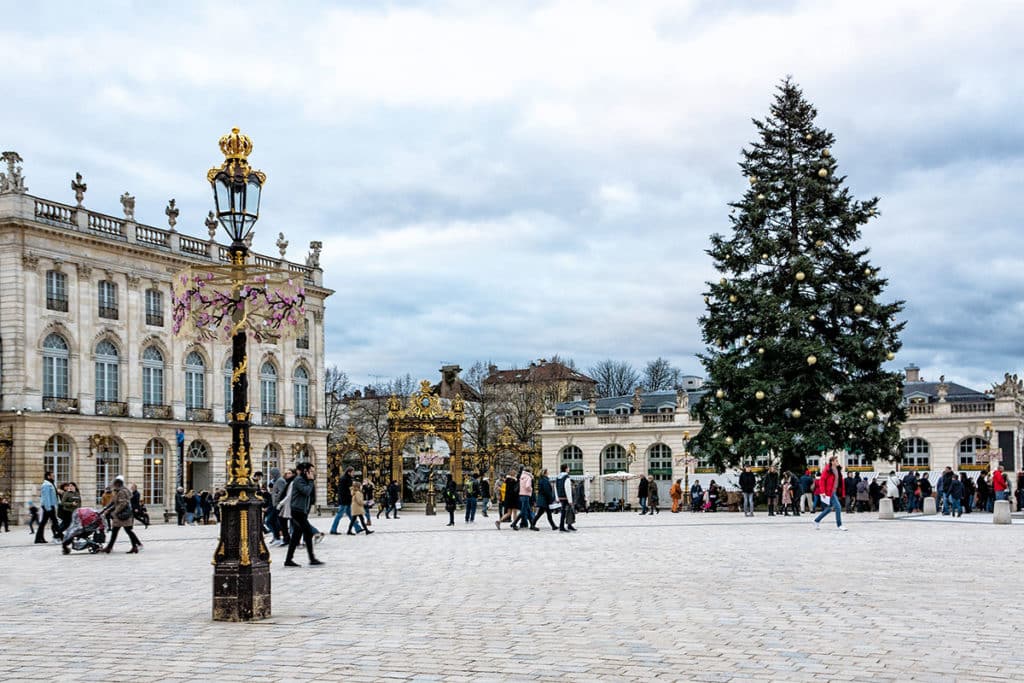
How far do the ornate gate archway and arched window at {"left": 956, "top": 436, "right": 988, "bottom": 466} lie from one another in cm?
2746

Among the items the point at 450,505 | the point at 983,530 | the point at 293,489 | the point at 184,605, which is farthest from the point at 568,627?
the point at 450,505

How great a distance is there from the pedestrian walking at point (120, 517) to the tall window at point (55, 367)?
28955 mm

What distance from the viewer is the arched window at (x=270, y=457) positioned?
62344mm

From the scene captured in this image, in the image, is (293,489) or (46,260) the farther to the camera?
(46,260)

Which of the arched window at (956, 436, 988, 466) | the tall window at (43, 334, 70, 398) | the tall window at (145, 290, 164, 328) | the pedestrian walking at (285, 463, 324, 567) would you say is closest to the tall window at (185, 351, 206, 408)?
the tall window at (145, 290, 164, 328)

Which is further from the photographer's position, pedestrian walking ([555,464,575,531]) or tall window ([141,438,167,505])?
tall window ([141,438,167,505])

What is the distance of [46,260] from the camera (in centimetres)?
5012

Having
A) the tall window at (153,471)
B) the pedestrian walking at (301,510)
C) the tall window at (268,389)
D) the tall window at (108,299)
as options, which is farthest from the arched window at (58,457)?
the pedestrian walking at (301,510)

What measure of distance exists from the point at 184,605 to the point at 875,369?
3120 cm

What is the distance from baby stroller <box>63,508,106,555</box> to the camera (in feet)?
74.6

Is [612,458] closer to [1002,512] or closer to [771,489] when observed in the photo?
[771,489]

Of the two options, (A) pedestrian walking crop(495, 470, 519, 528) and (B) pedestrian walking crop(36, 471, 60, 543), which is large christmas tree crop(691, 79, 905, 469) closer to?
(A) pedestrian walking crop(495, 470, 519, 528)

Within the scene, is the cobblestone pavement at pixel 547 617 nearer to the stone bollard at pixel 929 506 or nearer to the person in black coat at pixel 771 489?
the stone bollard at pixel 929 506

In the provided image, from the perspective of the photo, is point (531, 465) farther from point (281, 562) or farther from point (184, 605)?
point (184, 605)
